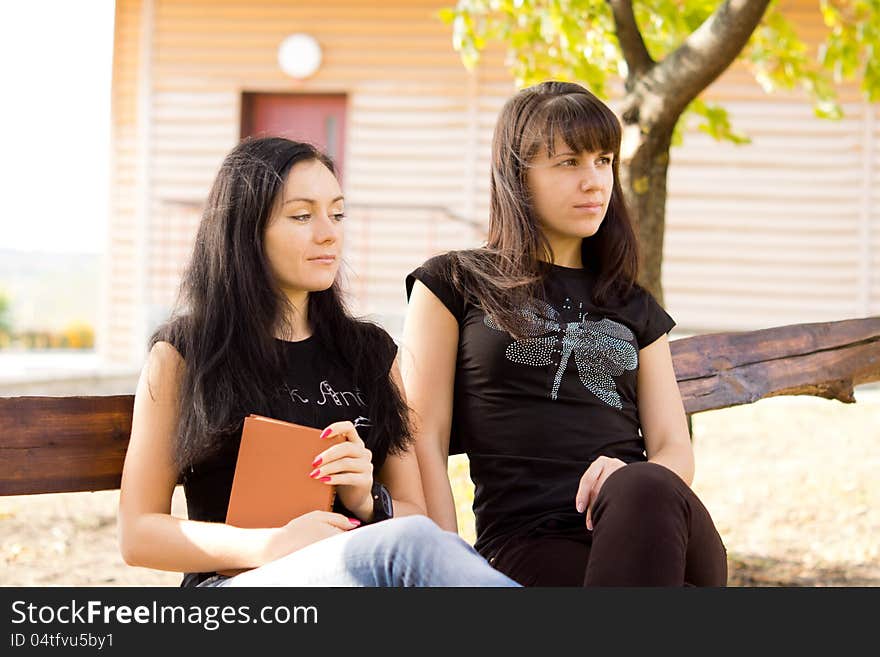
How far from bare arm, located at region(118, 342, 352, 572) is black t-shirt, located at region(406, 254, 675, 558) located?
606 millimetres

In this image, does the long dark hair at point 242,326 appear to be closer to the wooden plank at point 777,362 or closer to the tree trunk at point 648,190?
A: the wooden plank at point 777,362

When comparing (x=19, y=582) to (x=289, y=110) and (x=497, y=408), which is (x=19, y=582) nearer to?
(x=497, y=408)

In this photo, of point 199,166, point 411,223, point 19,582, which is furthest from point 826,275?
point 19,582

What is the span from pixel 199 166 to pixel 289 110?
3.53 feet

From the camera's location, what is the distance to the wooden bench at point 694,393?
2568mm

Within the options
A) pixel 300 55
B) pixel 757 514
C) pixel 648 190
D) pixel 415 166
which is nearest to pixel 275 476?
pixel 648 190

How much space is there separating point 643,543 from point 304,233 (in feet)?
3.33

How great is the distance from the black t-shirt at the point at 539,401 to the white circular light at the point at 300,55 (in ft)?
26.2

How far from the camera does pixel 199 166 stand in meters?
10.9

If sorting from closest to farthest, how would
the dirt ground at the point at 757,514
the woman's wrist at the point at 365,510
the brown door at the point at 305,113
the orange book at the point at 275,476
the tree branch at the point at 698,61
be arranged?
the orange book at the point at 275,476 < the woman's wrist at the point at 365,510 < the tree branch at the point at 698,61 < the dirt ground at the point at 757,514 < the brown door at the point at 305,113

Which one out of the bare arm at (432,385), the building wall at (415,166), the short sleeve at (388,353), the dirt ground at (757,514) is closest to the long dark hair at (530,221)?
the bare arm at (432,385)

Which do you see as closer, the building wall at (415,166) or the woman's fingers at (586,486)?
the woman's fingers at (586,486)

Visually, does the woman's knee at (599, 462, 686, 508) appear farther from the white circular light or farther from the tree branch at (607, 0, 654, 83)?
the white circular light

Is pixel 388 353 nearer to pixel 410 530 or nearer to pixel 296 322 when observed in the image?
pixel 296 322
